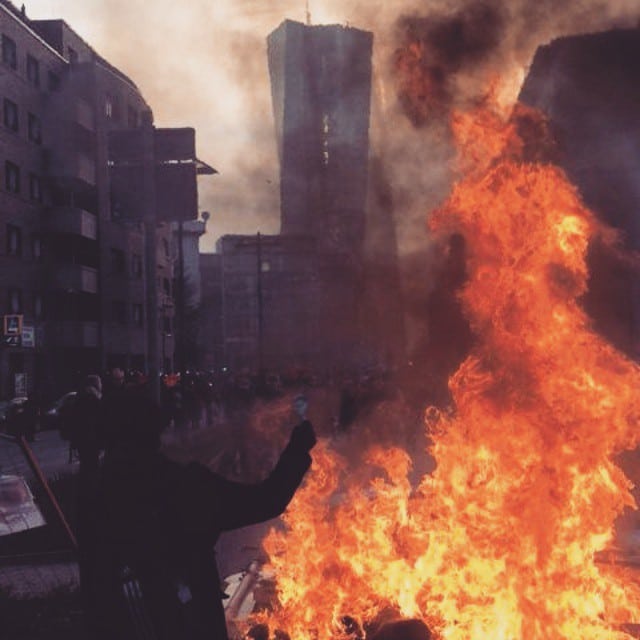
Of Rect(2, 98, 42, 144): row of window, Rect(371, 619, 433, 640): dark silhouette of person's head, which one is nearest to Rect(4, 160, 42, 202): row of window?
Rect(2, 98, 42, 144): row of window

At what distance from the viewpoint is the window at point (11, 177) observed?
34.2 metres

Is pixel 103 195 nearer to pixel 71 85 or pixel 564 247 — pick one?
pixel 71 85

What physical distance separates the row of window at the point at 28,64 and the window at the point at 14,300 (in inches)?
344

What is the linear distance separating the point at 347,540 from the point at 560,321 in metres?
2.64

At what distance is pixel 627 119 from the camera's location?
2661cm

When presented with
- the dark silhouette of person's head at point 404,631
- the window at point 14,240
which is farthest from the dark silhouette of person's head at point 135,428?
the window at point 14,240

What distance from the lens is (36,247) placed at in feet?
121

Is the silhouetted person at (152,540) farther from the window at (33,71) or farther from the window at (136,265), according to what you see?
the window at (136,265)

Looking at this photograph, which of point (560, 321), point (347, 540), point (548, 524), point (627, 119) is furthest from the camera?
point (627, 119)

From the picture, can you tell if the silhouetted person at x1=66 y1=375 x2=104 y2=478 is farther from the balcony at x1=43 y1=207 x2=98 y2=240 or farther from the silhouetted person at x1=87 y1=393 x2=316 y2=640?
the balcony at x1=43 y1=207 x2=98 y2=240

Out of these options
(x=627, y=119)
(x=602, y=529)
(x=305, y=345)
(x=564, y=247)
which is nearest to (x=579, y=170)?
(x=627, y=119)

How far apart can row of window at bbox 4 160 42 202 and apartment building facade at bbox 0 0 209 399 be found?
0.14 feet

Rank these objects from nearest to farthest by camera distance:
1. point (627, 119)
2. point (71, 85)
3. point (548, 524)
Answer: point (548, 524) < point (627, 119) < point (71, 85)

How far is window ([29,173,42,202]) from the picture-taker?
3650 cm
